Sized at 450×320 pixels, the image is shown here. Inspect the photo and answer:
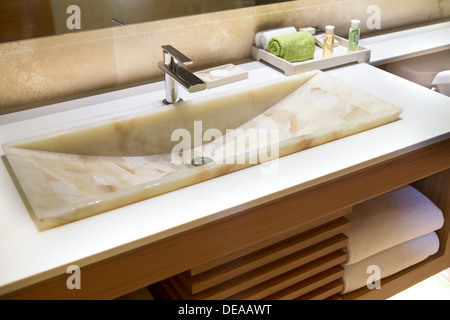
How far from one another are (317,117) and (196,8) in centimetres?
50

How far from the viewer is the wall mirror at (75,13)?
4.02ft

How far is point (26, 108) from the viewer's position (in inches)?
54.3

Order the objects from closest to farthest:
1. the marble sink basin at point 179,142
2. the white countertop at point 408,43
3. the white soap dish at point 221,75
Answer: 1. the marble sink basin at point 179,142
2. the white soap dish at point 221,75
3. the white countertop at point 408,43

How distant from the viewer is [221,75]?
1.53 metres

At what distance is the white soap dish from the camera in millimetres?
1496

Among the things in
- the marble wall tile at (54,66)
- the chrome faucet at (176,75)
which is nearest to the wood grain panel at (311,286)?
the chrome faucet at (176,75)

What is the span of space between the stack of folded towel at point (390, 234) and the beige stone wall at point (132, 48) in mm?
680

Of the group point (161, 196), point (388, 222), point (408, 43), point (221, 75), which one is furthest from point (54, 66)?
point (408, 43)

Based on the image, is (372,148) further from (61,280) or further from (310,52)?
(61,280)

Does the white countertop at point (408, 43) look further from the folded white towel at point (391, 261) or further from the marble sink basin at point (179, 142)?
the folded white towel at point (391, 261)

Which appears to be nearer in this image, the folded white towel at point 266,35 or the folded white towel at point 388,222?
the folded white towel at point 388,222

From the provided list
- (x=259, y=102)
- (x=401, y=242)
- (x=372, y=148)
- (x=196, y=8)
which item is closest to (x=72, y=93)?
(x=196, y=8)

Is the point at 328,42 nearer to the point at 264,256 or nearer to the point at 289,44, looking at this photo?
the point at 289,44

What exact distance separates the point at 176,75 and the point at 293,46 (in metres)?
0.49
